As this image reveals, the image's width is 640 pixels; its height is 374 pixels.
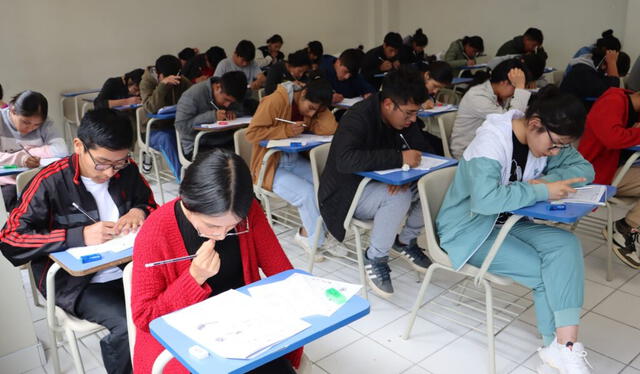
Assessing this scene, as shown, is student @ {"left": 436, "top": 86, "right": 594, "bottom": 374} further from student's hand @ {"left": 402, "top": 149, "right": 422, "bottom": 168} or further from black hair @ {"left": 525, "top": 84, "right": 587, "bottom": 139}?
student's hand @ {"left": 402, "top": 149, "right": 422, "bottom": 168}

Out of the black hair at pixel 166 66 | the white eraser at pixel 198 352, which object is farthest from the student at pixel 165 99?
the white eraser at pixel 198 352

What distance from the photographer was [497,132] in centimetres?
207

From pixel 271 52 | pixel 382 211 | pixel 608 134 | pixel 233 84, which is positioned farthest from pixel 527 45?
pixel 382 211

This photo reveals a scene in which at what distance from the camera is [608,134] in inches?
110

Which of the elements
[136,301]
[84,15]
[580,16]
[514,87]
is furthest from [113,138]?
[580,16]

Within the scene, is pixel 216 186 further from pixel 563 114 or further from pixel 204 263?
pixel 563 114

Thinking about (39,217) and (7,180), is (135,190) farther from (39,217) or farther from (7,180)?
(7,180)

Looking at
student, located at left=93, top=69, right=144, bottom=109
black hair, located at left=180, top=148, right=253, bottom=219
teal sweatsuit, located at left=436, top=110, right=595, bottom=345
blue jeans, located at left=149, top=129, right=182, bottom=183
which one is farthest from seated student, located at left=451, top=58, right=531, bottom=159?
student, located at left=93, top=69, right=144, bottom=109

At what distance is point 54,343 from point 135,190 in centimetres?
65

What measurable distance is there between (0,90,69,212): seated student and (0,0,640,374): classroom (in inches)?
0.5

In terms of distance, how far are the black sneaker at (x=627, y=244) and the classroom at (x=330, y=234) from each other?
0.04 feet

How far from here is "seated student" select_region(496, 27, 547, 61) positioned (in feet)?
21.8

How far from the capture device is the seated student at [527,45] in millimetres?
6652

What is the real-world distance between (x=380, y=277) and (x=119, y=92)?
4.06m
